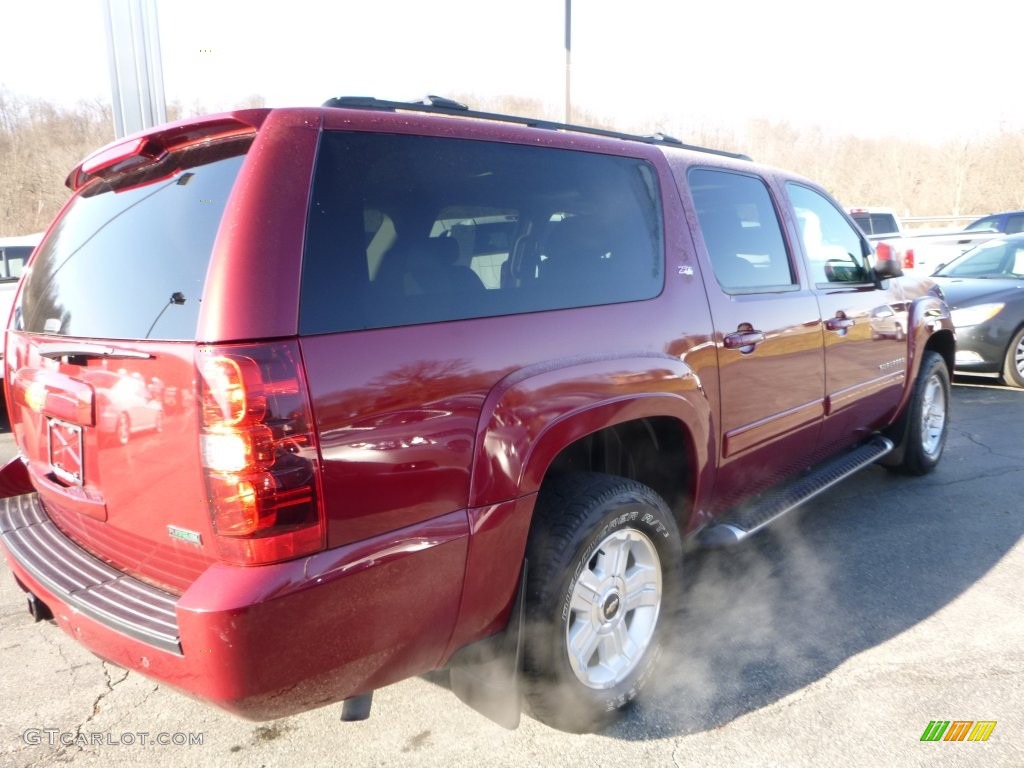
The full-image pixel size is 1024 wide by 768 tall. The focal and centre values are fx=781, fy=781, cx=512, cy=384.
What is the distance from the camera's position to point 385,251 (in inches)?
78.5

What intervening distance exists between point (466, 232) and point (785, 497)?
2060mm

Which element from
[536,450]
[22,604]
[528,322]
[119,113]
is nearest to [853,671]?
[536,450]

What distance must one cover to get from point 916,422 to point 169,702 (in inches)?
172

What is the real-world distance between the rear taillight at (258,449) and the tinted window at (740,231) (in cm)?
195

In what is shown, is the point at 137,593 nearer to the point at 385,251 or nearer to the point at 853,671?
the point at 385,251

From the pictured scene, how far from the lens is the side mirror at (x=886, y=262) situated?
427cm

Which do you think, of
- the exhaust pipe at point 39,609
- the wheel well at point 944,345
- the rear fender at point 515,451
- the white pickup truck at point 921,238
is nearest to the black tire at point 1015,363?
the wheel well at point 944,345

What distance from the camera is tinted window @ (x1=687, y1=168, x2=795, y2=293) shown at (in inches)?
126

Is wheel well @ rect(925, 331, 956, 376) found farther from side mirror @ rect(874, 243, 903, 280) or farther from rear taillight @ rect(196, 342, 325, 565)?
rear taillight @ rect(196, 342, 325, 565)

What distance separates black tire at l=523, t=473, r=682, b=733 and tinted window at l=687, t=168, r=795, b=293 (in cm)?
111

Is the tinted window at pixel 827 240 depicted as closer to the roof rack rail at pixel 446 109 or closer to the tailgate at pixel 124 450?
the roof rack rail at pixel 446 109

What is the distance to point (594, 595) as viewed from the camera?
2506 millimetres

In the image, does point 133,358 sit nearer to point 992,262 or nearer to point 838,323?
point 838,323

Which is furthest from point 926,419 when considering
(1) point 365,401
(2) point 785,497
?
(1) point 365,401
